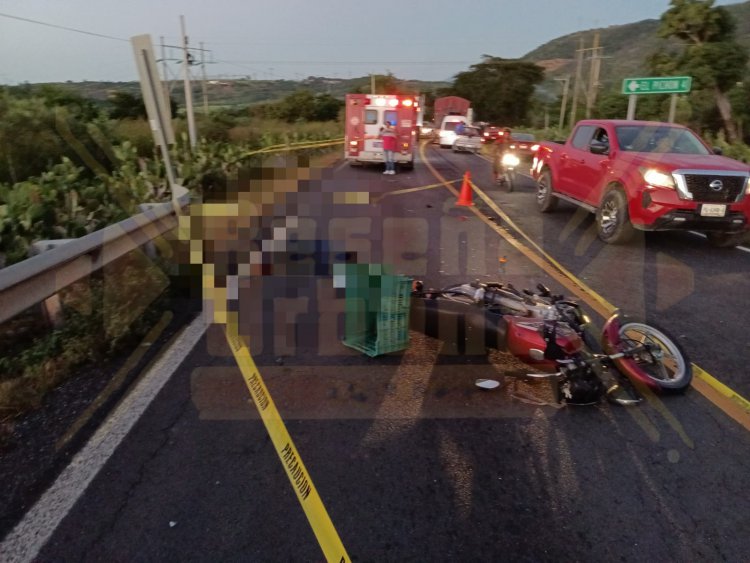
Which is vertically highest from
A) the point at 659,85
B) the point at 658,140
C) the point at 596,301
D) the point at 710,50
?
the point at 710,50

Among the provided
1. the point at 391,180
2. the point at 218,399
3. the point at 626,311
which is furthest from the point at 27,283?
the point at 391,180

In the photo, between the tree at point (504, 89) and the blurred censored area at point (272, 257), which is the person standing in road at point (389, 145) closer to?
the blurred censored area at point (272, 257)

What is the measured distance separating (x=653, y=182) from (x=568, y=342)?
5.61m

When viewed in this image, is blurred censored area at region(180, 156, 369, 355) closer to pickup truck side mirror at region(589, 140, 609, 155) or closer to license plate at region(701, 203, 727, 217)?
license plate at region(701, 203, 727, 217)

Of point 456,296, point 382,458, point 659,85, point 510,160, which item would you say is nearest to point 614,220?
point 456,296

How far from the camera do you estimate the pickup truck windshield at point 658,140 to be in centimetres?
959

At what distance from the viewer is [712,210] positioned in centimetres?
830

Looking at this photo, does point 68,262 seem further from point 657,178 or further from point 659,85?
point 659,85

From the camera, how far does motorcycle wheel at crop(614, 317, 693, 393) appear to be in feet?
13.7

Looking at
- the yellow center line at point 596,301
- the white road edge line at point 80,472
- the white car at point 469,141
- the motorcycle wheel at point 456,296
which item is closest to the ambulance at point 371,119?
the yellow center line at point 596,301

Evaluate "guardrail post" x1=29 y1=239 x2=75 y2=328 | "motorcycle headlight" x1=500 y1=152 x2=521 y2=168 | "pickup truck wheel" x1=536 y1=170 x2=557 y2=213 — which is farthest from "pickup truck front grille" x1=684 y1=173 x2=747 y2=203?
"guardrail post" x1=29 y1=239 x2=75 y2=328

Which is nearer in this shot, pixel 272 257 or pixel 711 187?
pixel 272 257

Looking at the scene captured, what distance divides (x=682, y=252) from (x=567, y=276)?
2841mm

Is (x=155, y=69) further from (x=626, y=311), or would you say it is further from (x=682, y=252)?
(x=682, y=252)
